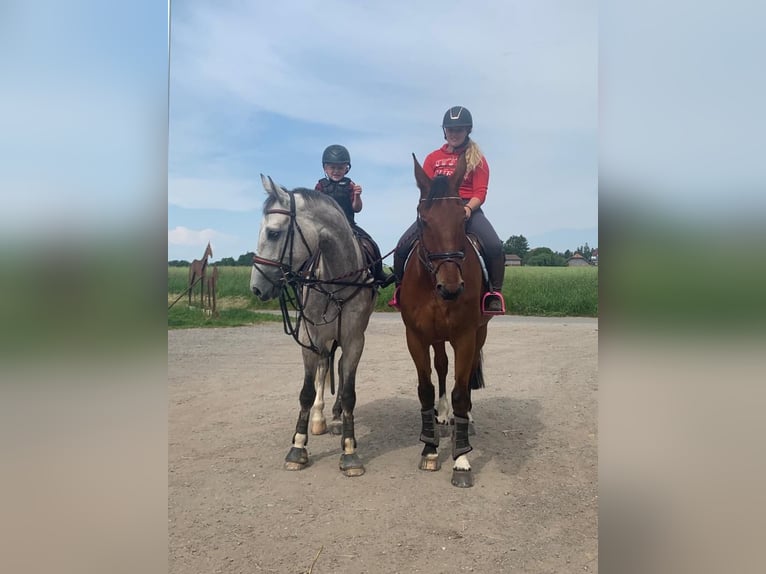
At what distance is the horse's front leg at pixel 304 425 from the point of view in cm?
433

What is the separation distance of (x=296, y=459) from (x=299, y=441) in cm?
16

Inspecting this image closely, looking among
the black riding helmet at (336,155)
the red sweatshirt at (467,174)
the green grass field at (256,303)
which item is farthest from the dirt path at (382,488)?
the green grass field at (256,303)

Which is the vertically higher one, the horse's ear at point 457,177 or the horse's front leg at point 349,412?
the horse's ear at point 457,177

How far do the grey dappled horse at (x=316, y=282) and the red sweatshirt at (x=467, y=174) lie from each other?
107 centimetres

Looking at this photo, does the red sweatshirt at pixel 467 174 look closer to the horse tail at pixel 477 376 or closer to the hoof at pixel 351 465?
the horse tail at pixel 477 376

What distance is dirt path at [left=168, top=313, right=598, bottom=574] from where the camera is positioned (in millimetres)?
2906

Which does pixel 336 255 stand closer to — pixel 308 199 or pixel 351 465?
pixel 308 199

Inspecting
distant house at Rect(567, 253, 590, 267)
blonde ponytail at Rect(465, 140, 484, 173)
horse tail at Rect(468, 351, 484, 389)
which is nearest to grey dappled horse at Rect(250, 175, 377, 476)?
blonde ponytail at Rect(465, 140, 484, 173)

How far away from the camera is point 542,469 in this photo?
4.23 metres

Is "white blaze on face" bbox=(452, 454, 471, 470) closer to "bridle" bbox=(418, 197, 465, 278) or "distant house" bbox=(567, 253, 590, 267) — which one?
"bridle" bbox=(418, 197, 465, 278)

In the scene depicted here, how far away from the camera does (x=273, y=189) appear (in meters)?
3.92
